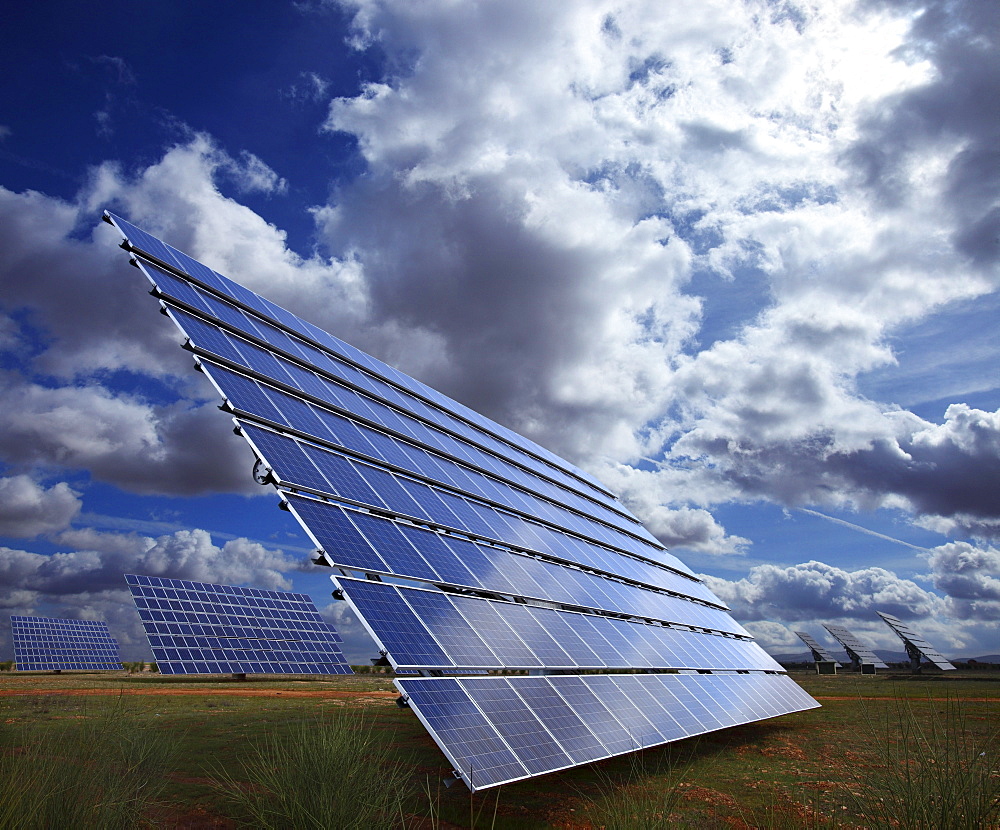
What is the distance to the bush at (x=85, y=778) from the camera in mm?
5258

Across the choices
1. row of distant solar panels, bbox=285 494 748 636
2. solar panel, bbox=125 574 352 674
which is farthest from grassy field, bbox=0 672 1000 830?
solar panel, bbox=125 574 352 674

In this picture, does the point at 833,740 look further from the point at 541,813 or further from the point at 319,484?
the point at 319,484

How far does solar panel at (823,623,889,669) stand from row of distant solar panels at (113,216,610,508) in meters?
51.8

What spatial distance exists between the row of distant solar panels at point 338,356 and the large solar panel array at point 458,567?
9cm

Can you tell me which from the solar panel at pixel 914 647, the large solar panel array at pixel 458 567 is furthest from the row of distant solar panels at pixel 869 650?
the large solar panel array at pixel 458 567

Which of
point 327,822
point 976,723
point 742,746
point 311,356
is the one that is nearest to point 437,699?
point 327,822

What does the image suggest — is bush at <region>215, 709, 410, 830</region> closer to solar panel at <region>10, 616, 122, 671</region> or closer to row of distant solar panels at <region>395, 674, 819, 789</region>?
row of distant solar panels at <region>395, 674, 819, 789</region>

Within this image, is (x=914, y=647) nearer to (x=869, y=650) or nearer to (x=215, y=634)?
(x=869, y=650)

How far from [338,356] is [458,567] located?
8967mm

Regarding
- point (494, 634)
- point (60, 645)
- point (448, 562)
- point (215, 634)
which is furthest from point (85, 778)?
point (60, 645)

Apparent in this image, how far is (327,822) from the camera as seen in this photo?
5836mm

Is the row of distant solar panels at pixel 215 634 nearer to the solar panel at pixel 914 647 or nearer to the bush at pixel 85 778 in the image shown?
the bush at pixel 85 778

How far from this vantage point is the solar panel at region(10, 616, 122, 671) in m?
42.6

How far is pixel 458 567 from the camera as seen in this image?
11.2 m
